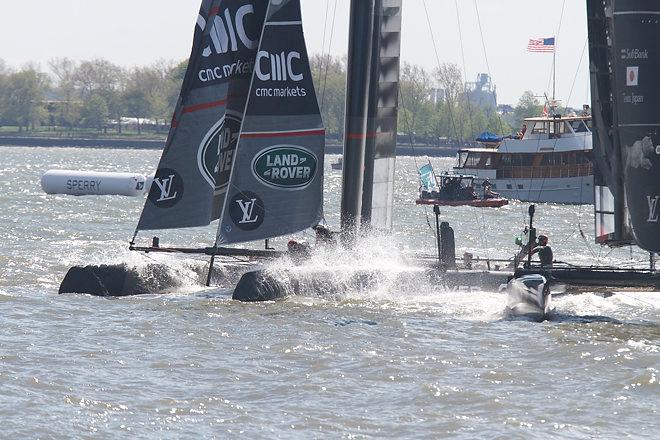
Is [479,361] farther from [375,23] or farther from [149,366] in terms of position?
[375,23]

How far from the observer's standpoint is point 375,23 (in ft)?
70.1

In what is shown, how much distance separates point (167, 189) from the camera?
A: 20719 mm

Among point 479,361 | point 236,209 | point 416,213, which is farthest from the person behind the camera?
point 416,213

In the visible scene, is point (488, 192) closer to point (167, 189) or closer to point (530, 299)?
point (167, 189)

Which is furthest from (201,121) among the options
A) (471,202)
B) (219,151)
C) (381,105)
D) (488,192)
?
(488,192)

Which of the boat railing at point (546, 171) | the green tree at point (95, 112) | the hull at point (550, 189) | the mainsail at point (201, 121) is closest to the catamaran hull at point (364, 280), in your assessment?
the mainsail at point (201, 121)

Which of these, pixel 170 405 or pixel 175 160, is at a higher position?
pixel 175 160

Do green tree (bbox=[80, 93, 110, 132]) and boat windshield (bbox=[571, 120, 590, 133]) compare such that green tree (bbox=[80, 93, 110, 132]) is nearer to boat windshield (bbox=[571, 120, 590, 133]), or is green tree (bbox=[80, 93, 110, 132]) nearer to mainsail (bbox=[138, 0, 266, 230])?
boat windshield (bbox=[571, 120, 590, 133])

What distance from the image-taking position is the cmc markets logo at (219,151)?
20766 mm

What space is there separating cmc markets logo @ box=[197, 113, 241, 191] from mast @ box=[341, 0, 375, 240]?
184 cm

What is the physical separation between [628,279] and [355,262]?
4359mm

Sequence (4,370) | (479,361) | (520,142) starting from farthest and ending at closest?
(520,142) < (479,361) < (4,370)

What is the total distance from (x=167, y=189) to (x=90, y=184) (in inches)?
1521

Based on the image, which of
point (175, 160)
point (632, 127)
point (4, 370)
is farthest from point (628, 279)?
point (4, 370)
